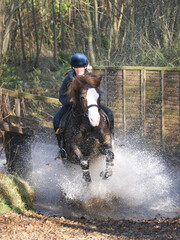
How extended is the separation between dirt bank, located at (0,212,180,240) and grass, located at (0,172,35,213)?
316 millimetres

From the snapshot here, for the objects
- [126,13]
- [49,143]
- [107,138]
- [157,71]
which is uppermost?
[126,13]

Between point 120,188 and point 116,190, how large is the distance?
13cm

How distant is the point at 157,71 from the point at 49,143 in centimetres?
416

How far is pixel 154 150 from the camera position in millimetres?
10242

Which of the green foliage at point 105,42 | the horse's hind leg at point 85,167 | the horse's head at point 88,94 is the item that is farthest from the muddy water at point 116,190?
the green foliage at point 105,42

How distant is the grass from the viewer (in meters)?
5.65

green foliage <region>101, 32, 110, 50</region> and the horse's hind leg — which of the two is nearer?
the horse's hind leg

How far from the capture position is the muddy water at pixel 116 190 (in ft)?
20.5

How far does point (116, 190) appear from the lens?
23.3 ft

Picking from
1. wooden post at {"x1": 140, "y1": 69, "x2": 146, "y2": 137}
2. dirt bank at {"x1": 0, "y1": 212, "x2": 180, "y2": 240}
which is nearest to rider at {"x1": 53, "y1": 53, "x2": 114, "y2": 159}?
dirt bank at {"x1": 0, "y1": 212, "x2": 180, "y2": 240}

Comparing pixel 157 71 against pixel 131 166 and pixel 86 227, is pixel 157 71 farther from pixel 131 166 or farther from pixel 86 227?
pixel 86 227

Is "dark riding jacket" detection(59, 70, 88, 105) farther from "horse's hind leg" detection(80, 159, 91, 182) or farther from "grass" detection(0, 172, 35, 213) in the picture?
"grass" detection(0, 172, 35, 213)

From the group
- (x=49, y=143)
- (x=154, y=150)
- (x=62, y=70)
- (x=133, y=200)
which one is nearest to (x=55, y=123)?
(x=133, y=200)

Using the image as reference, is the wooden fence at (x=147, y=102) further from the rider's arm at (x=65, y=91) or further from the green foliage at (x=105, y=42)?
the green foliage at (x=105, y=42)
